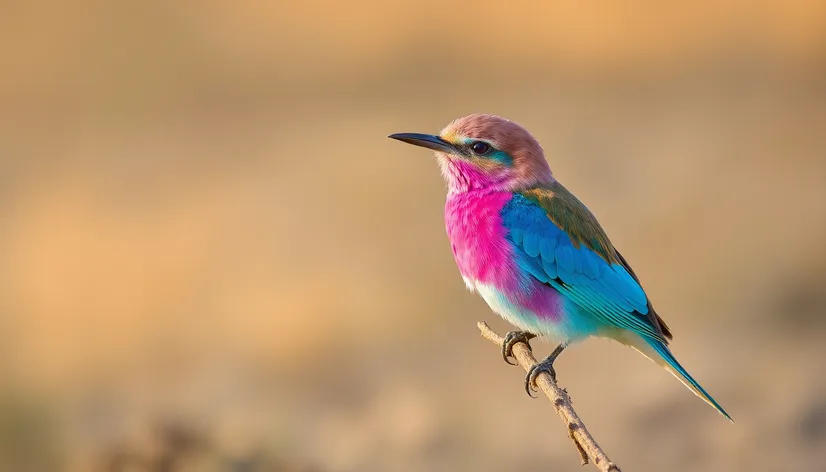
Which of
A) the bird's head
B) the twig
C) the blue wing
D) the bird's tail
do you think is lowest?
the bird's tail

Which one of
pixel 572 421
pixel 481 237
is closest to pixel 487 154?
pixel 481 237

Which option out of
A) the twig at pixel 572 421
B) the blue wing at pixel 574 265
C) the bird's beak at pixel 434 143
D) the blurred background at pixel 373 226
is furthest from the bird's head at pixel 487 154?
the blurred background at pixel 373 226

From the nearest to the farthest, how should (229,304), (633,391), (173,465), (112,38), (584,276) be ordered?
(584,276), (173,465), (633,391), (229,304), (112,38)

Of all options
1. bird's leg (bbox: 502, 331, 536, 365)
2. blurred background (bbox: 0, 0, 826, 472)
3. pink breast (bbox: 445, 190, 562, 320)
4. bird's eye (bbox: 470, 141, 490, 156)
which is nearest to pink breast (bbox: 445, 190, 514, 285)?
pink breast (bbox: 445, 190, 562, 320)

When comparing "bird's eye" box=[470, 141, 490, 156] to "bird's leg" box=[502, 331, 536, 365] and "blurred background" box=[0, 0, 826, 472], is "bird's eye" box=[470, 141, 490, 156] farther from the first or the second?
"blurred background" box=[0, 0, 826, 472]

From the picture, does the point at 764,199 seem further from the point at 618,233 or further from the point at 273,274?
the point at 273,274

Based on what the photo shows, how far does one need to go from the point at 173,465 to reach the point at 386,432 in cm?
395

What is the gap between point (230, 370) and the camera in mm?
11391

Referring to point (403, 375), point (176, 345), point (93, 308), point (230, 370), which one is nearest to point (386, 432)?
point (403, 375)

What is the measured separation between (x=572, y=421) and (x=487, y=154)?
1.61m

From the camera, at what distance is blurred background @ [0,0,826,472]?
10.3 meters

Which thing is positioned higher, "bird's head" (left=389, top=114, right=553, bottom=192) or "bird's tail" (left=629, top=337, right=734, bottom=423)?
"bird's head" (left=389, top=114, right=553, bottom=192)

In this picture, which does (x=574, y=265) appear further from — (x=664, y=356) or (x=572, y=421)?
(x=572, y=421)

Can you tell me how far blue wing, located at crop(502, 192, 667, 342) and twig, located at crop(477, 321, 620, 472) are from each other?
333 millimetres
